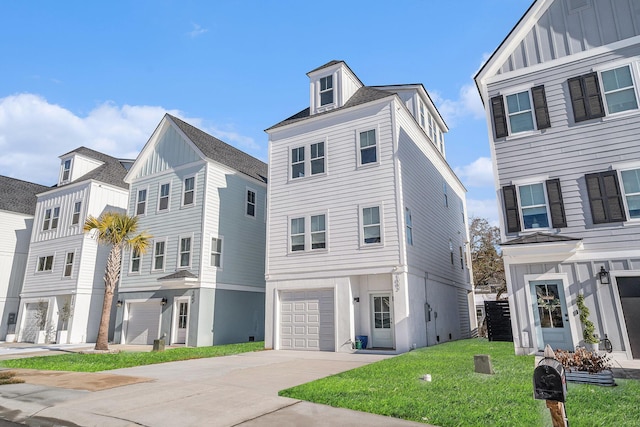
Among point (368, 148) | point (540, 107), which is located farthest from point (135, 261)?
point (540, 107)

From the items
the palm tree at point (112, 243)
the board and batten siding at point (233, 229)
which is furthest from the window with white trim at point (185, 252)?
the palm tree at point (112, 243)

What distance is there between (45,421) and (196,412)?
2356 millimetres

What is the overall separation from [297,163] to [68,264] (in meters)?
17.8

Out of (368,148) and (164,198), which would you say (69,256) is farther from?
(368,148)

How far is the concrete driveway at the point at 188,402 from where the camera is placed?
5.88m

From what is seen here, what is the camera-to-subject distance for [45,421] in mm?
6164

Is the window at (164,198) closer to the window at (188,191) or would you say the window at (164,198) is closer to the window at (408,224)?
the window at (188,191)

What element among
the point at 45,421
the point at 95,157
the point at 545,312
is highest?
the point at 95,157

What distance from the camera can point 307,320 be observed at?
655 inches

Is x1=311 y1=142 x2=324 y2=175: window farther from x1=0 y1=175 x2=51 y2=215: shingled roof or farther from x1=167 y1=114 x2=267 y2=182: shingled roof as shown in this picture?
x1=0 y1=175 x2=51 y2=215: shingled roof

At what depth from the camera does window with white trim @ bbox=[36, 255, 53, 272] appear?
2644cm

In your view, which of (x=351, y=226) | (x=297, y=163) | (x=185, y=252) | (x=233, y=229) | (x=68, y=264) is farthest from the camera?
(x=68, y=264)

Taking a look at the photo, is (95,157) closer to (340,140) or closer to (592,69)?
(340,140)

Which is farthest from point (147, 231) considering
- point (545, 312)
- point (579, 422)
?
point (579, 422)
